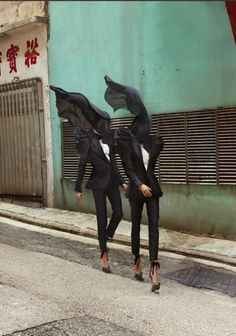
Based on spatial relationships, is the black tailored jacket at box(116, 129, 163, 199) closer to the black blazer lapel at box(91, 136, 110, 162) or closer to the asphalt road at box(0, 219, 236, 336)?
the black blazer lapel at box(91, 136, 110, 162)

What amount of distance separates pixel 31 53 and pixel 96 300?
668 centimetres

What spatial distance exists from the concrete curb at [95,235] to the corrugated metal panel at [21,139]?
35.0 inches

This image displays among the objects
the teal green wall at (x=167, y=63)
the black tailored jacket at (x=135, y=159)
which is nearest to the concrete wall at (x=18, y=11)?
the teal green wall at (x=167, y=63)

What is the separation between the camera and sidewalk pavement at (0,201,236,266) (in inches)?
259

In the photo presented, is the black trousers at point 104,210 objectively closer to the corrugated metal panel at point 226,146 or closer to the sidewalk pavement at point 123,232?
the sidewalk pavement at point 123,232

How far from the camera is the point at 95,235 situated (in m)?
7.93

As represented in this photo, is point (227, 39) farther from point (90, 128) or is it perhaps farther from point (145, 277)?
point (145, 277)

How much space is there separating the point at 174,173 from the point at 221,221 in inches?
42.6

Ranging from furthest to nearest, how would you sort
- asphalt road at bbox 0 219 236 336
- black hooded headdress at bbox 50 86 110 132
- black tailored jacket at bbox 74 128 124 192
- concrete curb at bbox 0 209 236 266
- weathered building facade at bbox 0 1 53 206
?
weathered building facade at bbox 0 1 53 206
concrete curb at bbox 0 209 236 266
black hooded headdress at bbox 50 86 110 132
black tailored jacket at bbox 74 128 124 192
asphalt road at bbox 0 219 236 336

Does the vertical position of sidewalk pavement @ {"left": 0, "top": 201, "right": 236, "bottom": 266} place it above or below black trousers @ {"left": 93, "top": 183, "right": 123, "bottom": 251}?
below

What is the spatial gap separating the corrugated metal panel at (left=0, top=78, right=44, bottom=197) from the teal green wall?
120 centimetres

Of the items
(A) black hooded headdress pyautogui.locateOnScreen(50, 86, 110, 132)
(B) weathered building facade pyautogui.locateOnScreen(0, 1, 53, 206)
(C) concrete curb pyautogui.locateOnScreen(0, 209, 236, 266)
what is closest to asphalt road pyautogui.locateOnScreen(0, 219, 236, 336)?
(C) concrete curb pyautogui.locateOnScreen(0, 209, 236, 266)

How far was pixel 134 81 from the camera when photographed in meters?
8.27

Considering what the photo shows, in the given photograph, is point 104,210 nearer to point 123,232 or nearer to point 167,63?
point 123,232
